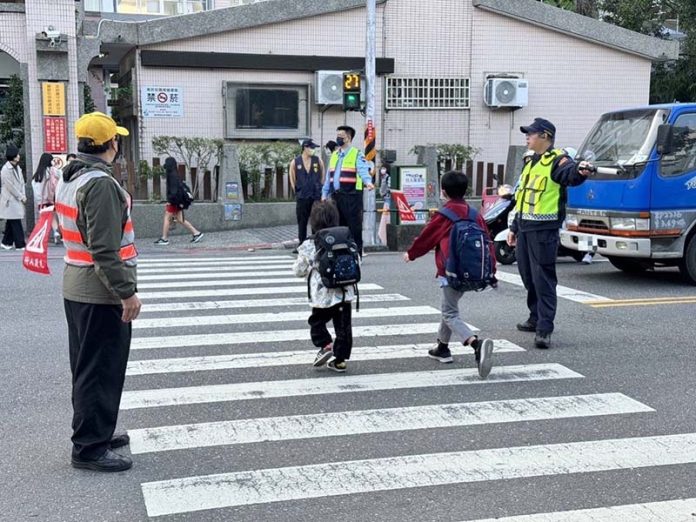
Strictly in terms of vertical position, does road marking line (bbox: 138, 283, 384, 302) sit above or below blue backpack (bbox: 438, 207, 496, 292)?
below

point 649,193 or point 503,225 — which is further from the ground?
point 649,193

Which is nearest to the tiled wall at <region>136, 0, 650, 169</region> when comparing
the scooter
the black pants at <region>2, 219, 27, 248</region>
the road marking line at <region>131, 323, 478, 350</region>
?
the black pants at <region>2, 219, 27, 248</region>

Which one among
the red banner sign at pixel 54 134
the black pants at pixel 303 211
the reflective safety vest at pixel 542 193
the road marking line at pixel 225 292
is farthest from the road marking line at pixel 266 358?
the red banner sign at pixel 54 134

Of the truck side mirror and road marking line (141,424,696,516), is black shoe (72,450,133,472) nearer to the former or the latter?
road marking line (141,424,696,516)

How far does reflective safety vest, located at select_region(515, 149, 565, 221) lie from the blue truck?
2.72 metres

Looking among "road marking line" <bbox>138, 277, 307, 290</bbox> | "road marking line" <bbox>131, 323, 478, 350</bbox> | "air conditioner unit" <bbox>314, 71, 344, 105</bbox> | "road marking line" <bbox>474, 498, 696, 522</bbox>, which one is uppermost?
"air conditioner unit" <bbox>314, 71, 344, 105</bbox>

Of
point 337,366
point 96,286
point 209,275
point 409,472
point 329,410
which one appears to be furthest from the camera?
point 209,275

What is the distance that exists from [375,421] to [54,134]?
1370 centimetres

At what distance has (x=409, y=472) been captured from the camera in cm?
461

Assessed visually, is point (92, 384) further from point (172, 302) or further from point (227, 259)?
point (227, 259)

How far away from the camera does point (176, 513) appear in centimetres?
407

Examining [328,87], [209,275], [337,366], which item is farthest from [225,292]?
[328,87]

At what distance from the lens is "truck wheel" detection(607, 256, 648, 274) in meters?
11.7

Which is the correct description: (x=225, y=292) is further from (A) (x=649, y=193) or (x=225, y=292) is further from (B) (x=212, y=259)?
(A) (x=649, y=193)
